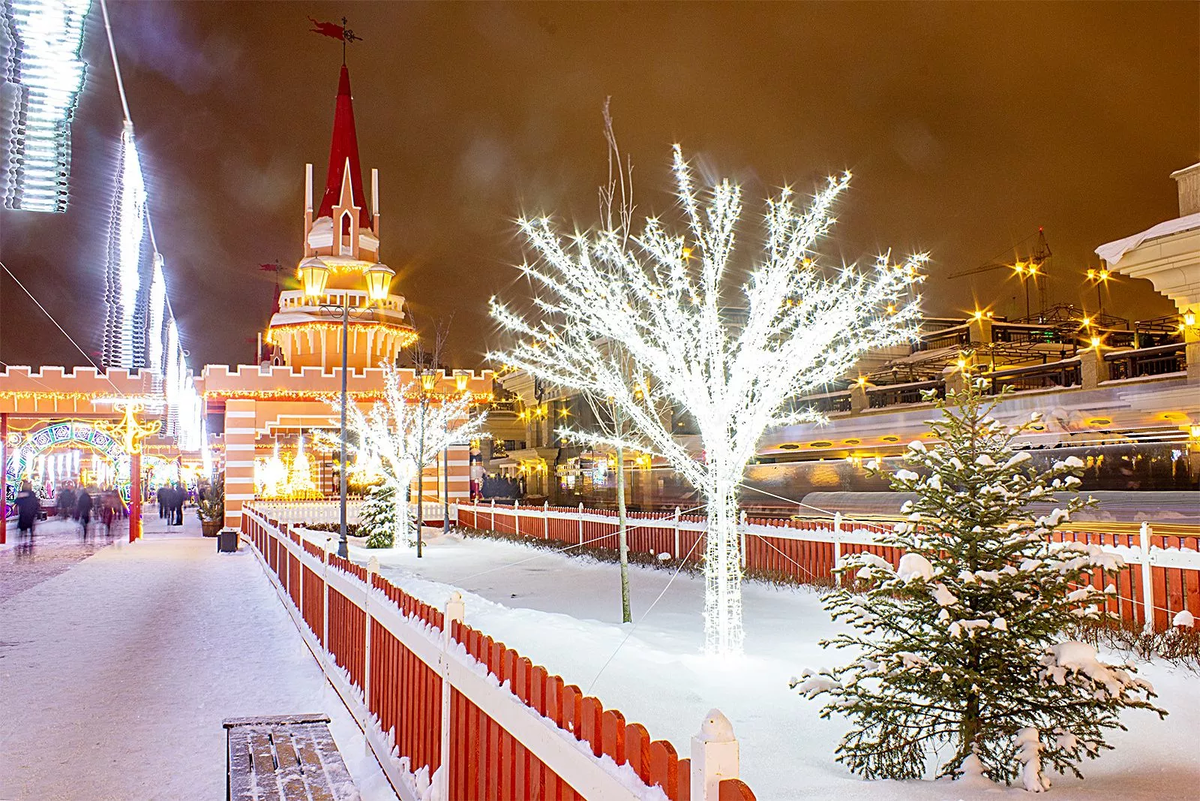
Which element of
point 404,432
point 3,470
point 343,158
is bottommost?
point 3,470

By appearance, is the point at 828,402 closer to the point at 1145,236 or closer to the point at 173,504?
the point at 1145,236

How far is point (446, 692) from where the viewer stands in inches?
193

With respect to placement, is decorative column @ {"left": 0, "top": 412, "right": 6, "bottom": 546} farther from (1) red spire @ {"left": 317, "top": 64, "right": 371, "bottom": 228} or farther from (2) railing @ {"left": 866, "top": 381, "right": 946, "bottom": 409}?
(2) railing @ {"left": 866, "top": 381, "right": 946, "bottom": 409}

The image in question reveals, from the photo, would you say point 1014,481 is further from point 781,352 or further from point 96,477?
point 96,477

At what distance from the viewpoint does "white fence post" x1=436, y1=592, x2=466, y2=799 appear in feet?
15.9

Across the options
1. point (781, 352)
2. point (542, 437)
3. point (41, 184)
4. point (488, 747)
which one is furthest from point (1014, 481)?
point (542, 437)

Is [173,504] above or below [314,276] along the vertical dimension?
below

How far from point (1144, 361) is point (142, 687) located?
72.4 ft

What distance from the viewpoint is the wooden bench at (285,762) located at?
17.3ft

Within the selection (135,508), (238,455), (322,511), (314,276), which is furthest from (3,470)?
(314,276)

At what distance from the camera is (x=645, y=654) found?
8781 millimetres

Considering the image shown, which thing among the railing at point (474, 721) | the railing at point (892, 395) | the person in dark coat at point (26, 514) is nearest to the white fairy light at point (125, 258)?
the railing at point (474, 721)

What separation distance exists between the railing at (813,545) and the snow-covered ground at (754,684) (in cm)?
70

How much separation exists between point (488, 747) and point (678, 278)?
251 inches
